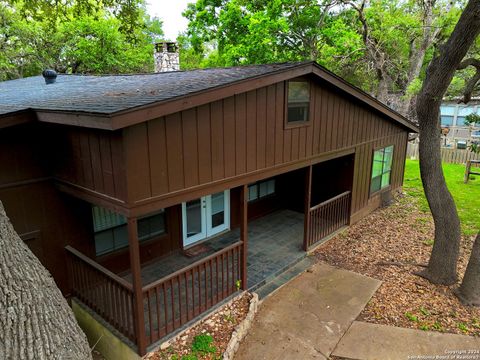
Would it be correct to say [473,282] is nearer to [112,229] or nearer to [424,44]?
[112,229]

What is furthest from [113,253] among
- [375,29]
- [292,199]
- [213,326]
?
[375,29]

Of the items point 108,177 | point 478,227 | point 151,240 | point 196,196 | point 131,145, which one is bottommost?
point 478,227

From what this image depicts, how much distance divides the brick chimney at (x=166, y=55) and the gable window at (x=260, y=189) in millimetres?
5860

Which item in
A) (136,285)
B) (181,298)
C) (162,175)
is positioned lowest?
(181,298)

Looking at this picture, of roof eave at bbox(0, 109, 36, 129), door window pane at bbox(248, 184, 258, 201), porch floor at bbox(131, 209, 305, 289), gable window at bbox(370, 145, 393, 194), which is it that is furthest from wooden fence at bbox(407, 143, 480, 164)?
roof eave at bbox(0, 109, 36, 129)

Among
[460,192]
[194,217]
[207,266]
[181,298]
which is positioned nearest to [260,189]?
[194,217]

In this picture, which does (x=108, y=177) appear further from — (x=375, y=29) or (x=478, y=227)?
(x=375, y=29)

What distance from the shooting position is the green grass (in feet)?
34.2

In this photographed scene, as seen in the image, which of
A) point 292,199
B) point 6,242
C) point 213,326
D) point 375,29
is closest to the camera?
point 6,242

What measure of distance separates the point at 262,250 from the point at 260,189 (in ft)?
8.49

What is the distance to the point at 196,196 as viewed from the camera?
5.24 metres

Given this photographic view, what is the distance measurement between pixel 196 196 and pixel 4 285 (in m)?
2.97

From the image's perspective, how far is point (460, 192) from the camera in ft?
43.6

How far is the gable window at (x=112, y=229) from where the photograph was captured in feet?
21.1
